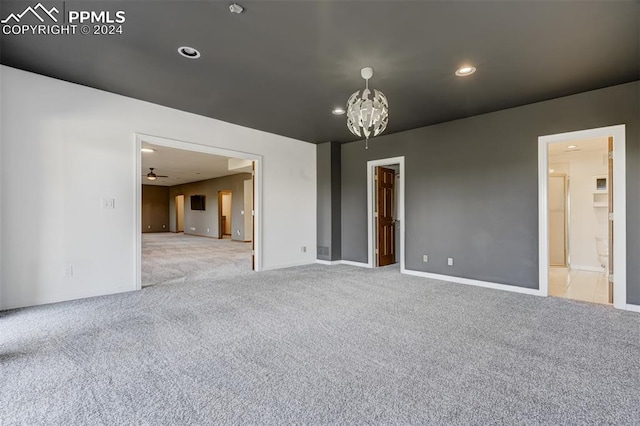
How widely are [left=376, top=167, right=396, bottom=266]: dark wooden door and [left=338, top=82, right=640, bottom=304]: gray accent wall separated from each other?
69 centimetres

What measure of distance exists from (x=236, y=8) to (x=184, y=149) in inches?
117

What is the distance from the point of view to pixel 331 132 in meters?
5.72

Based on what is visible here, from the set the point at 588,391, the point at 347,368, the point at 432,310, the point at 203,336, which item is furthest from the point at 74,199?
the point at 588,391

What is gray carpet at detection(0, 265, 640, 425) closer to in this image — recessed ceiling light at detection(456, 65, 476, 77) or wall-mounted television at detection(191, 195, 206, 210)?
recessed ceiling light at detection(456, 65, 476, 77)

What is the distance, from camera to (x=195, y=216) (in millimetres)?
14109

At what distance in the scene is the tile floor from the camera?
13.3ft

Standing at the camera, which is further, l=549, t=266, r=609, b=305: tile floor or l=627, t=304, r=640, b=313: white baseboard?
l=549, t=266, r=609, b=305: tile floor

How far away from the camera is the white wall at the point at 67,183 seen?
3.35 meters

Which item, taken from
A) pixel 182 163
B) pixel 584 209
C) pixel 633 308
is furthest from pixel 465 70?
pixel 182 163

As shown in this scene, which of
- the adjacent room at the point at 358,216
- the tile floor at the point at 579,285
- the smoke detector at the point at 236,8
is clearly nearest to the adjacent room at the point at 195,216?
the adjacent room at the point at 358,216

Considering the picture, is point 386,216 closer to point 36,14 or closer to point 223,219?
point 36,14

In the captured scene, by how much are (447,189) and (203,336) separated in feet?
13.9

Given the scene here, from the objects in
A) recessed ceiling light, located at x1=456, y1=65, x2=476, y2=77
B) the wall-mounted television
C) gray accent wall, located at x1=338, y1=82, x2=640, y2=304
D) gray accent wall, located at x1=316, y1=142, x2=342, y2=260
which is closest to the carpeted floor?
gray accent wall, located at x1=316, y1=142, x2=342, y2=260

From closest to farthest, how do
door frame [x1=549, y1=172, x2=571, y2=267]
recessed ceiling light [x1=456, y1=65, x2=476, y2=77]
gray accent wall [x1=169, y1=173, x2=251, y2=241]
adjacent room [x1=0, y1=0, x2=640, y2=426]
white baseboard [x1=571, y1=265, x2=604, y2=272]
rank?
adjacent room [x1=0, y1=0, x2=640, y2=426] < recessed ceiling light [x1=456, y1=65, x2=476, y2=77] < white baseboard [x1=571, y1=265, x2=604, y2=272] < door frame [x1=549, y1=172, x2=571, y2=267] < gray accent wall [x1=169, y1=173, x2=251, y2=241]
